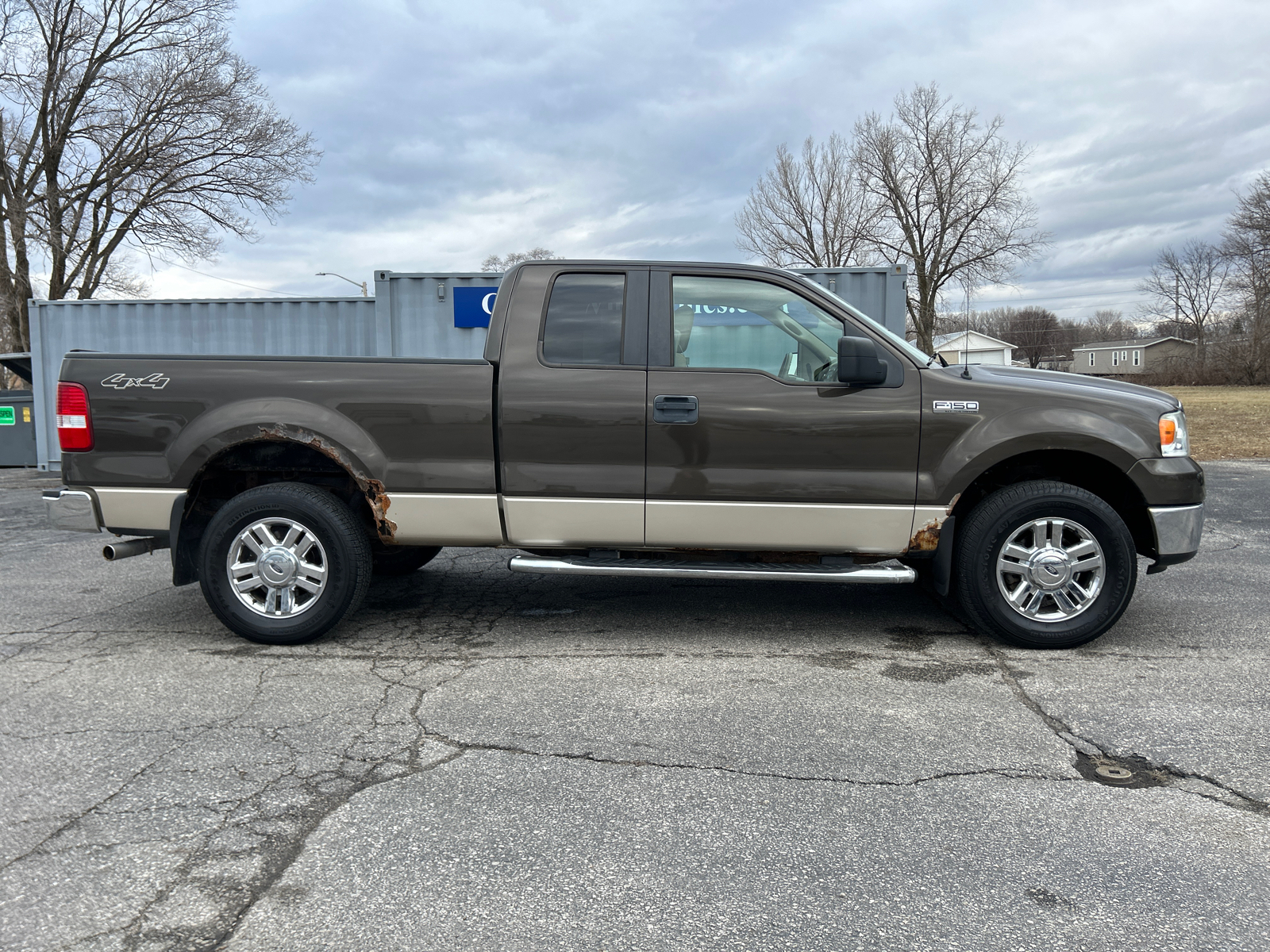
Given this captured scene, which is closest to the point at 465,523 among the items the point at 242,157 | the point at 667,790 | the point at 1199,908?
the point at 667,790

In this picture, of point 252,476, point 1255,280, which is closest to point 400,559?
point 252,476

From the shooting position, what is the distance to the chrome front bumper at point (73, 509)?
469cm

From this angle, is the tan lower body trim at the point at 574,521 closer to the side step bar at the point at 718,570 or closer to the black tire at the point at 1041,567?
the side step bar at the point at 718,570

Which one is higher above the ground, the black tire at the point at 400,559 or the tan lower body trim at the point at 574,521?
the tan lower body trim at the point at 574,521

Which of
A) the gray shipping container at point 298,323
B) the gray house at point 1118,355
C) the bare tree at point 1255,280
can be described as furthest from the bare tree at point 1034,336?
the gray shipping container at point 298,323

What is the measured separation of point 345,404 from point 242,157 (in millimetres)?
26917

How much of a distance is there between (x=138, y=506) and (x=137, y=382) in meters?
0.64

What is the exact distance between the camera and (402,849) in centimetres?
264

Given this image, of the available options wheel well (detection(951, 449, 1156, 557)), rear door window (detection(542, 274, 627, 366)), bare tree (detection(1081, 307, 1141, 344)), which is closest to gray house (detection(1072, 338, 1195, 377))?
bare tree (detection(1081, 307, 1141, 344))

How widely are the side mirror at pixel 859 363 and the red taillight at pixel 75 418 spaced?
151 inches

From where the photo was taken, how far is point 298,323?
46.1ft

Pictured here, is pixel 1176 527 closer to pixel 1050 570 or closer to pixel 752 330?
pixel 1050 570

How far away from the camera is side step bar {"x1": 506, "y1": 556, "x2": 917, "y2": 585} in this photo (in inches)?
177

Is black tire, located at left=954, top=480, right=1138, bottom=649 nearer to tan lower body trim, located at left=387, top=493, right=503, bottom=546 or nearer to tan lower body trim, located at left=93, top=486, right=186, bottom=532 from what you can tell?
tan lower body trim, located at left=387, top=493, right=503, bottom=546
